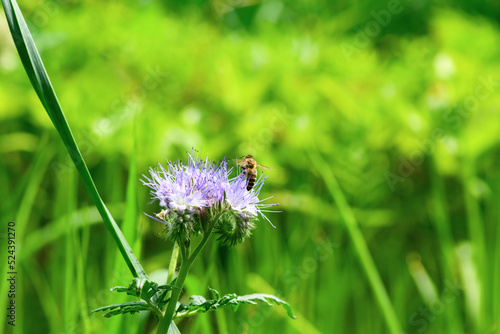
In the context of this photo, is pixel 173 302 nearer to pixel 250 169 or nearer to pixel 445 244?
pixel 250 169

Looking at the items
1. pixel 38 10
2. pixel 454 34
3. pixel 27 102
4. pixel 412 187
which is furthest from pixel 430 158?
pixel 38 10

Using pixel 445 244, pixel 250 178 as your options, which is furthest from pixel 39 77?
pixel 445 244

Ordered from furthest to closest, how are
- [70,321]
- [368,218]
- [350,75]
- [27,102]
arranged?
1. [350,75]
2. [27,102]
3. [368,218]
4. [70,321]

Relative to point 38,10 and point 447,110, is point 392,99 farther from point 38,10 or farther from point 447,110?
point 38,10

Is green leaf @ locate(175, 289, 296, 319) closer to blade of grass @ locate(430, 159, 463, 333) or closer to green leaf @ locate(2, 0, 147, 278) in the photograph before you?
green leaf @ locate(2, 0, 147, 278)

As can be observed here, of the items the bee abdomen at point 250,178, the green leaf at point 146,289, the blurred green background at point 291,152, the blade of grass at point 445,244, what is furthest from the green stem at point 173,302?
the blade of grass at point 445,244

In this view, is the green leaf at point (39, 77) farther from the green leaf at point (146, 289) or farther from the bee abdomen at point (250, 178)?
the bee abdomen at point (250, 178)
